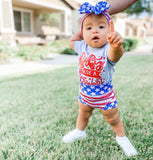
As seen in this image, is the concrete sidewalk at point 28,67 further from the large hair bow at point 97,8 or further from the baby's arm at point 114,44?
the baby's arm at point 114,44

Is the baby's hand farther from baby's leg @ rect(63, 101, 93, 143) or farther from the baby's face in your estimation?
baby's leg @ rect(63, 101, 93, 143)

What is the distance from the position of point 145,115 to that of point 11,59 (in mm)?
6936

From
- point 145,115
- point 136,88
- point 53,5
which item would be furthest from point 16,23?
point 145,115

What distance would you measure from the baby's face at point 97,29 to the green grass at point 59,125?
958 millimetres

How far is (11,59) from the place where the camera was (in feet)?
26.5

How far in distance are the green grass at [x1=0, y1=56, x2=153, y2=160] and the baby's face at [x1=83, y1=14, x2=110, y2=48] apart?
96 cm

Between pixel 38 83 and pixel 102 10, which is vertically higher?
pixel 102 10

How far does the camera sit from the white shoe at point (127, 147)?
161 cm

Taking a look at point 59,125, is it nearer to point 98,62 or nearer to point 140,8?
point 98,62

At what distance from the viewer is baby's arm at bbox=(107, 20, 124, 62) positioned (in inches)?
46.5

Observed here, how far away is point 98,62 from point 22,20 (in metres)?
15.0

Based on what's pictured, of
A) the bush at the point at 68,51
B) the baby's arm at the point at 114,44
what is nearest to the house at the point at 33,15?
the bush at the point at 68,51

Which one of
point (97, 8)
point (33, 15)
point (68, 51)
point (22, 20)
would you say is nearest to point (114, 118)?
point (97, 8)

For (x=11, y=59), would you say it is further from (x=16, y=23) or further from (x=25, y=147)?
(x=16, y=23)
